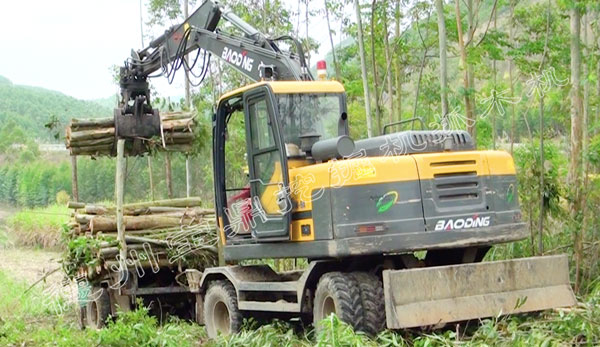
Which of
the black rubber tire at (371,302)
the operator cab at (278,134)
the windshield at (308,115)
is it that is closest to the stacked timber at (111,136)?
the operator cab at (278,134)

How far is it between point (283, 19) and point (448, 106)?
10985 mm

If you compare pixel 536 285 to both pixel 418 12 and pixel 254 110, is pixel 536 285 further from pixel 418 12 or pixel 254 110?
pixel 418 12

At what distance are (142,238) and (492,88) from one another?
7.17 metres

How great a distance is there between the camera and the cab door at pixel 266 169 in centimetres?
877

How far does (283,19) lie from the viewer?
82.5 ft

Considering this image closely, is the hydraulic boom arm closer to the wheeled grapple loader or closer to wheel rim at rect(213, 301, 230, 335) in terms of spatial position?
the wheeled grapple loader

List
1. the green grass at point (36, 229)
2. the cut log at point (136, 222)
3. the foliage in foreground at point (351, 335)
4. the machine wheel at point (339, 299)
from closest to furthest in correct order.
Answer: the foliage in foreground at point (351, 335), the machine wheel at point (339, 299), the cut log at point (136, 222), the green grass at point (36, 229)

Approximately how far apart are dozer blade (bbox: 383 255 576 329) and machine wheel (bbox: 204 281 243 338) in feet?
9.05

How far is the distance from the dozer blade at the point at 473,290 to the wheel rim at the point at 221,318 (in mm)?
3176

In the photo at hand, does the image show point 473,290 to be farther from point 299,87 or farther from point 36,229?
point 36,229

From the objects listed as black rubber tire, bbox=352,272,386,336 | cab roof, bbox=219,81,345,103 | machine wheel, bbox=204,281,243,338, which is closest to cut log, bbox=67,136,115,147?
machine wheel, bbox=204,281,243,338

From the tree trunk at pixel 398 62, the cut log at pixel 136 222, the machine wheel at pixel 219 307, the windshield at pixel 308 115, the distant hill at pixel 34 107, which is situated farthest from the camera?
the distant hill at pixel 34 107

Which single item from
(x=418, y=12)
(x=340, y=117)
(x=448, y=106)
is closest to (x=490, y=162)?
(x=340, y=117)

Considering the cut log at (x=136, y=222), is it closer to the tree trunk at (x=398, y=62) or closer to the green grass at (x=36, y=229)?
the tree trunk at (x=398, y=62)
